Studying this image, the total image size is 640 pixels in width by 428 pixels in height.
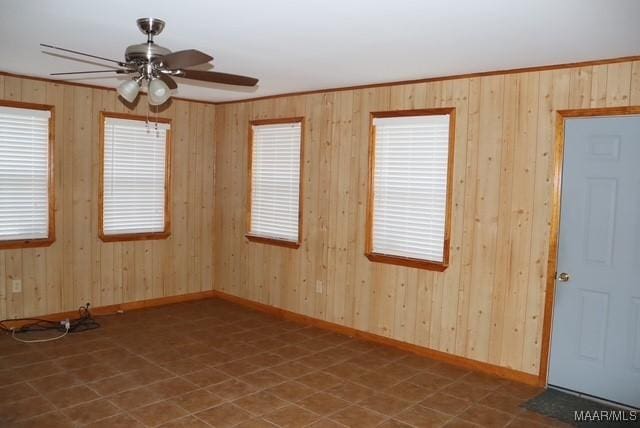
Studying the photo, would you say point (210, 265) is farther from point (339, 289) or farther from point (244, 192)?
point (339, 289)

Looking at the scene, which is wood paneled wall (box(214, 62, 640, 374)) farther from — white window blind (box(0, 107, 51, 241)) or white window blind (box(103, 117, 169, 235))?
white window blind (box(0, 107, 51, 241))

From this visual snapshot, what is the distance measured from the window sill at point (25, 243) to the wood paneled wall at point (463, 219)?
7.66ft

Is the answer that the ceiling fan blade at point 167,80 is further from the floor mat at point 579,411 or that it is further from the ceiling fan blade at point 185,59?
the floor mat at point 579,411

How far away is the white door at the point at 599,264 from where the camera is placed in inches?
142

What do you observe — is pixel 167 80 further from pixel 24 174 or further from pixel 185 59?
pixel 24 174

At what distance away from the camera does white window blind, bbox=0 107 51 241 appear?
5.02 meters

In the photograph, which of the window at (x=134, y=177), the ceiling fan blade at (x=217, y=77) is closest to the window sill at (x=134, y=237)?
the window at (x=134, y=177)

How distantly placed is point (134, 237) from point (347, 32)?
152 inches

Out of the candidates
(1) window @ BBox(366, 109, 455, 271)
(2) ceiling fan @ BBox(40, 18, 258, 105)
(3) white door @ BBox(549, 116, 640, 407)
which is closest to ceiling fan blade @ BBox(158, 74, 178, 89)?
(2) ceiling fan @ BBox(40, 18, 258, 105)

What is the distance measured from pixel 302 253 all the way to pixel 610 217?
306cm

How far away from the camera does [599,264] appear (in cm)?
376

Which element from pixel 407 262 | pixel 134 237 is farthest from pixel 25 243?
pixel 407 262

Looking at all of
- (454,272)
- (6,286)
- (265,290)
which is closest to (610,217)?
(454,272)

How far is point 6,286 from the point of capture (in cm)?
507
